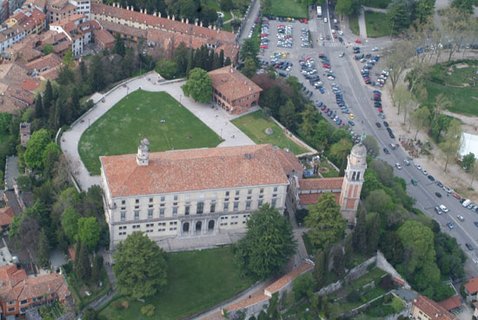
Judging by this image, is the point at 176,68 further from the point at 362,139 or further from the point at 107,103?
the point at 362,139

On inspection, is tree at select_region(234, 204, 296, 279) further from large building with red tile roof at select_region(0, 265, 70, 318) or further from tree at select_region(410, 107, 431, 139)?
tree at select_region(410, 107, 431, 139)

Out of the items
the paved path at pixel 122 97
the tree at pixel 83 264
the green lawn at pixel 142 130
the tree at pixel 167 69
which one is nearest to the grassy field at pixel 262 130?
the paved path at pixel 122 97

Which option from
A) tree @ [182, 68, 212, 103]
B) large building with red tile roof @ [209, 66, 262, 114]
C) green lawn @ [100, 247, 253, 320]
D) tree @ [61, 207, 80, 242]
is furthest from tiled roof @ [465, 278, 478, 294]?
tree @ [61, 207, 80, 242]

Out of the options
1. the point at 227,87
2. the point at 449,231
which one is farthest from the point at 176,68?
the point at 449,231

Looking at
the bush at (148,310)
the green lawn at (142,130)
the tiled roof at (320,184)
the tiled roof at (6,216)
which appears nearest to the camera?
the bush at (148,310)

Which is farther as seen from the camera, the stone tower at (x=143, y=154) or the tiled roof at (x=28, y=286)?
the stone tower at (x=143, y=154)

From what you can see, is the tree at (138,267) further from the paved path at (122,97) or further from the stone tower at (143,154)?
the paved path at (122,97)

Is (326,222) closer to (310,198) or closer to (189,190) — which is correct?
(310,198)
